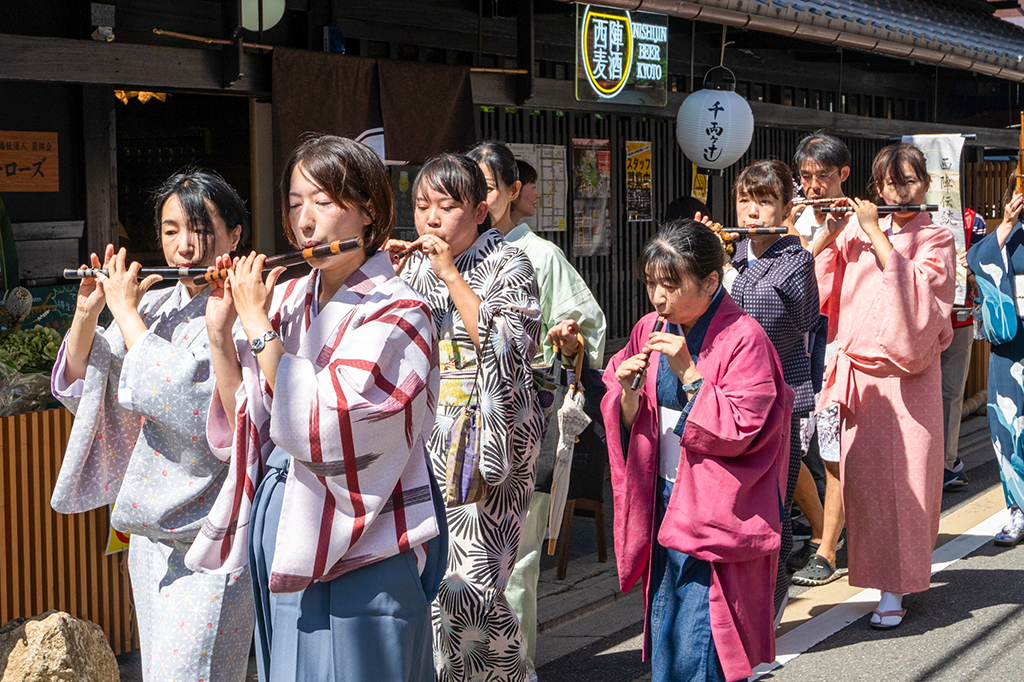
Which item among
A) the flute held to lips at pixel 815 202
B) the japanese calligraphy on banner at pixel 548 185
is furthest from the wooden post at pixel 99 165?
the flute held to lips at pixel 815 202

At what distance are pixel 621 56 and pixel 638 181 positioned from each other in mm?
1239

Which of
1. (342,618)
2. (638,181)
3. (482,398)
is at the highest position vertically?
(638,181)

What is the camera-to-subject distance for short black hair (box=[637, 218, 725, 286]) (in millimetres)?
4082

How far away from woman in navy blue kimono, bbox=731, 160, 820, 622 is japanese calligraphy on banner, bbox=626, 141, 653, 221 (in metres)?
3.20

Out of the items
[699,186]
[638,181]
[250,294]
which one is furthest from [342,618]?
[699,186]

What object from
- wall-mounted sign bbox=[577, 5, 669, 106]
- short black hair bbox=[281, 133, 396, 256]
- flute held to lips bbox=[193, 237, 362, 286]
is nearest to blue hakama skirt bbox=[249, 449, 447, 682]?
flute held to lips bbox=[193, 237, 362, 286]

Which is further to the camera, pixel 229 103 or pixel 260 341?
pixel 229 103

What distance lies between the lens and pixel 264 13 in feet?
20.0

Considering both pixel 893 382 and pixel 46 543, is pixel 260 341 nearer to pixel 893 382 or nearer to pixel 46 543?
pixel 46 543

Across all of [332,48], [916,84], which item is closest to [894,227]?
A: [332,48]

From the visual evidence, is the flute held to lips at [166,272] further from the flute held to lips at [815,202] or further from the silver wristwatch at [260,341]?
the flute held to lips at [815,202]

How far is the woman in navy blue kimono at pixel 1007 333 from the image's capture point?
723 cm

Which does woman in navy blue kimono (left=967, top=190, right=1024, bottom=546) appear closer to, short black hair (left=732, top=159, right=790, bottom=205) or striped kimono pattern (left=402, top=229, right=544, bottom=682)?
short black hair (left=732, top=159, right=790, bottom=205)

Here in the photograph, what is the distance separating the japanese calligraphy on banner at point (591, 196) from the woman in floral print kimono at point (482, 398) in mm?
4163
